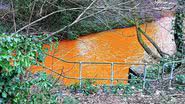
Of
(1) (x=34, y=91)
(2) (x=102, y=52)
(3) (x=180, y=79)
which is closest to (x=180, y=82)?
(3) (x=180, y=79)

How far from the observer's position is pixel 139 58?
457 inches

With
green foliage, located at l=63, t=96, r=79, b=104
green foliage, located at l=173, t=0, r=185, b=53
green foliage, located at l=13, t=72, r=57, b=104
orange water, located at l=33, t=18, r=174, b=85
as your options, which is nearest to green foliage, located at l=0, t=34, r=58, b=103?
green foliage, located at l=13, t=72, r=57, b=104

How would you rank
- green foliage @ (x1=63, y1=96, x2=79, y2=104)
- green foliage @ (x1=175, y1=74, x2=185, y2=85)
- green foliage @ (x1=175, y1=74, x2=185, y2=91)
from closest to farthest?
green foliage @ (x1=63, y1=96, x2=79, y2=104) → green foliage @ (x1=175, y1=74, x2=185, y2=91) → green foliage @ (x1=175, y1=74, x2=185, y2=85)

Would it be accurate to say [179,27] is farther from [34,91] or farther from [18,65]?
[18,65]

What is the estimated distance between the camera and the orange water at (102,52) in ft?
31.7

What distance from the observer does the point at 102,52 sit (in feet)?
42.0

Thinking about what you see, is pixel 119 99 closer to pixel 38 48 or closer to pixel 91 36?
pixel 38 48

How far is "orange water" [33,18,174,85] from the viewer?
381 inches

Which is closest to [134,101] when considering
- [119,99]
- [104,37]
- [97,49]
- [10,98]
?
[119,99]

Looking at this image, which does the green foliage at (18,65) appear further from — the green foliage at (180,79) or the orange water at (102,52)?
the orange water at (102,52)

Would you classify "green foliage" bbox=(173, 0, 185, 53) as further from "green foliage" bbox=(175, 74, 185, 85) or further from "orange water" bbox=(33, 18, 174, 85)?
"orange water" bbox=(33, 18, 174, 85)

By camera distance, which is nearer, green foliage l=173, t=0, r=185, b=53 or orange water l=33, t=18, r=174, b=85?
green foliage l=173, t=0, r=185, b=53

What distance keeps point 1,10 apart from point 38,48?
672 centimetres

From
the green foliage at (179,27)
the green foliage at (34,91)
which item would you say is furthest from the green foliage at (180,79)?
the green foliage at (34,91)
